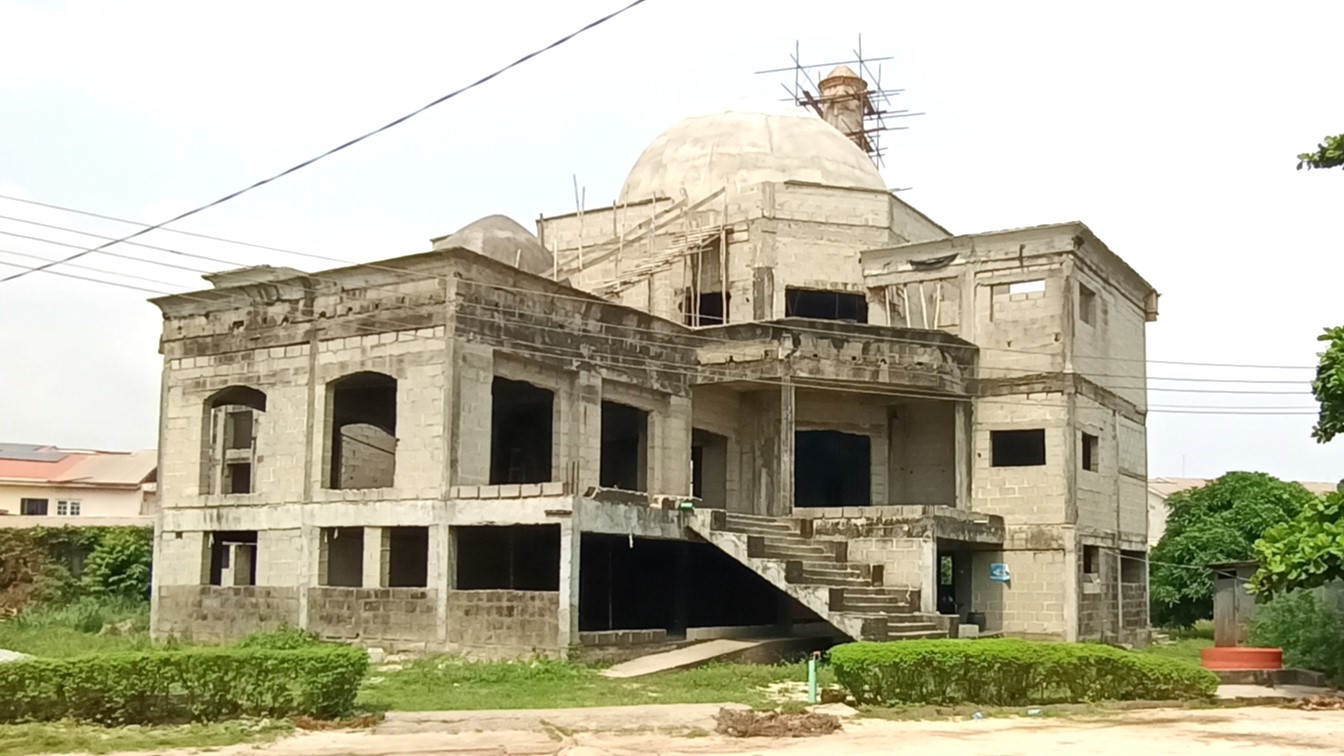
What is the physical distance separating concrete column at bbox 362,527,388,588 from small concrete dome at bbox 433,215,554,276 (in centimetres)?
962

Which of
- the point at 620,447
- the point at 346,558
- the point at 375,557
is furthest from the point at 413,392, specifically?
the point at 620,447

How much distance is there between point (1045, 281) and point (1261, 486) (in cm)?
1442

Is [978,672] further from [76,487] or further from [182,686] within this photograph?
[76,487]

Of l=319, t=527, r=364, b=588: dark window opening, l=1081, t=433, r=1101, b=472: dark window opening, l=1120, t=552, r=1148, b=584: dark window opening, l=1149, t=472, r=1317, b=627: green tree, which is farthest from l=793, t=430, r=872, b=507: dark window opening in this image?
l=319, t=527, r=364, b=588: dark window opening

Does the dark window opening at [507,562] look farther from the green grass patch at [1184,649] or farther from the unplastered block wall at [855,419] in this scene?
the green grass patch at [1184,649]

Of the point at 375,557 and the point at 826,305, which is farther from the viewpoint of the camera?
the point at 826,305

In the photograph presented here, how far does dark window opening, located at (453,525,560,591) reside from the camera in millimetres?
31344

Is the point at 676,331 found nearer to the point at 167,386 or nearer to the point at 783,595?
the point at 783,595

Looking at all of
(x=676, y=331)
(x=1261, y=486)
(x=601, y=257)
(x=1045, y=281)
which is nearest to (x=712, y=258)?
(x=601, y=257)

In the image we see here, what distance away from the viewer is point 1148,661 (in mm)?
20031

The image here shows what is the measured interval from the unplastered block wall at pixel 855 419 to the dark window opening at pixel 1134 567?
652cm

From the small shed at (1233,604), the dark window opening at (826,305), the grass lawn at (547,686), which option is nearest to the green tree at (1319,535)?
the grass lawn at (547,686)

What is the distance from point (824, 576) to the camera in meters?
27.5

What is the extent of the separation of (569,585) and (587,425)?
19.9ft
